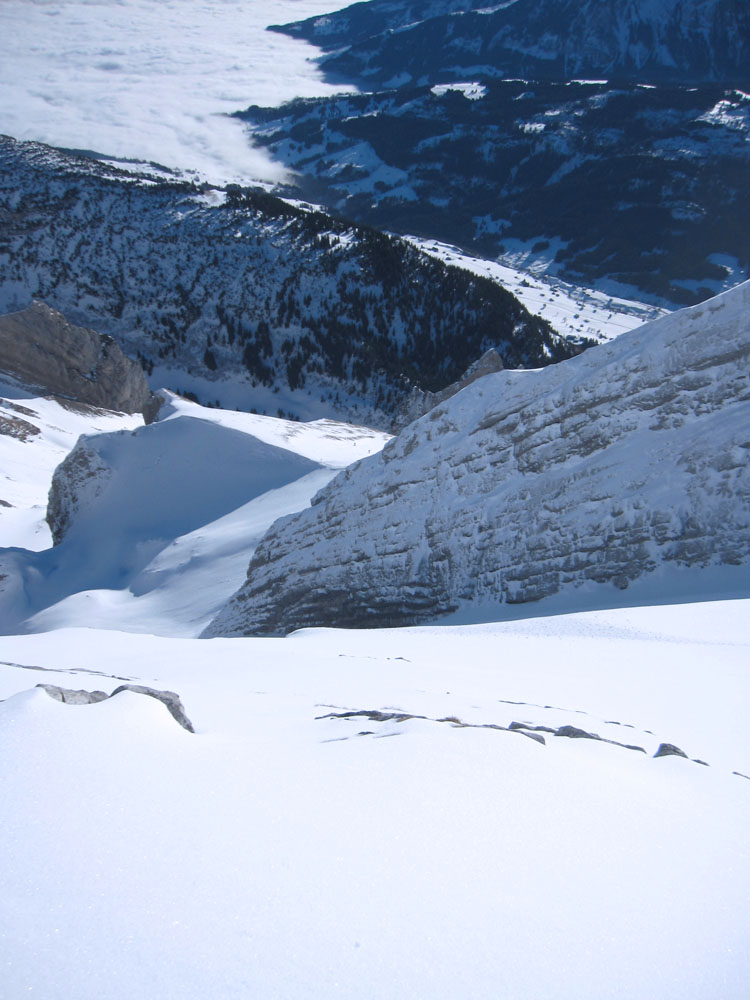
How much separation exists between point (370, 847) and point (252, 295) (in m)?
67.8

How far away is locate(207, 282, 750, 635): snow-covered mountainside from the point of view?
1087cm

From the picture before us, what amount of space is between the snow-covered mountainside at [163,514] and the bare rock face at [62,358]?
2288 cm

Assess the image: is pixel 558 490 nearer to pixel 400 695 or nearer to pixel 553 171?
pixel 400 695

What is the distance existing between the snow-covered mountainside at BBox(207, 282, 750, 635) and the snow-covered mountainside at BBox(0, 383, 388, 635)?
6198mm

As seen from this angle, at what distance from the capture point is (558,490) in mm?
12047

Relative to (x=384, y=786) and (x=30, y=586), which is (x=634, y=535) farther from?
(x=30, y=586)

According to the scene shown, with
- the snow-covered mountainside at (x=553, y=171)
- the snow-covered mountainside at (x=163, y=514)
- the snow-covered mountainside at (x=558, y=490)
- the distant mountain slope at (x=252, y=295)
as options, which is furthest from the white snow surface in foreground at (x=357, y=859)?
the snow-covered mountainside at (x=553, y=171)

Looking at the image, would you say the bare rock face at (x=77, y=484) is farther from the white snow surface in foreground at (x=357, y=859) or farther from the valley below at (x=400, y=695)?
the white snow surface in foreground at (x=357, y=859)

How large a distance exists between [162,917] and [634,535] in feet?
33.2

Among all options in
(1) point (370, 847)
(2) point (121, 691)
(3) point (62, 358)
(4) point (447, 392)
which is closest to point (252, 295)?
(3) point (62, 358)

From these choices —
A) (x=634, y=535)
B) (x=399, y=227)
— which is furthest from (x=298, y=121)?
(x=634, y=535)

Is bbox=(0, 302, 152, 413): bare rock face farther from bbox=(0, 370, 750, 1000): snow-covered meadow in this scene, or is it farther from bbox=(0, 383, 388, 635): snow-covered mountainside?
bbox=(0, 370, 750, 1000): snow-covered meadow

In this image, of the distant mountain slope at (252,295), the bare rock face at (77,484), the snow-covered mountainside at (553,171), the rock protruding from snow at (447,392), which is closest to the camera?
the bare rock face at (77,484)

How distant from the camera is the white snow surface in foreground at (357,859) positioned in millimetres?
2080
